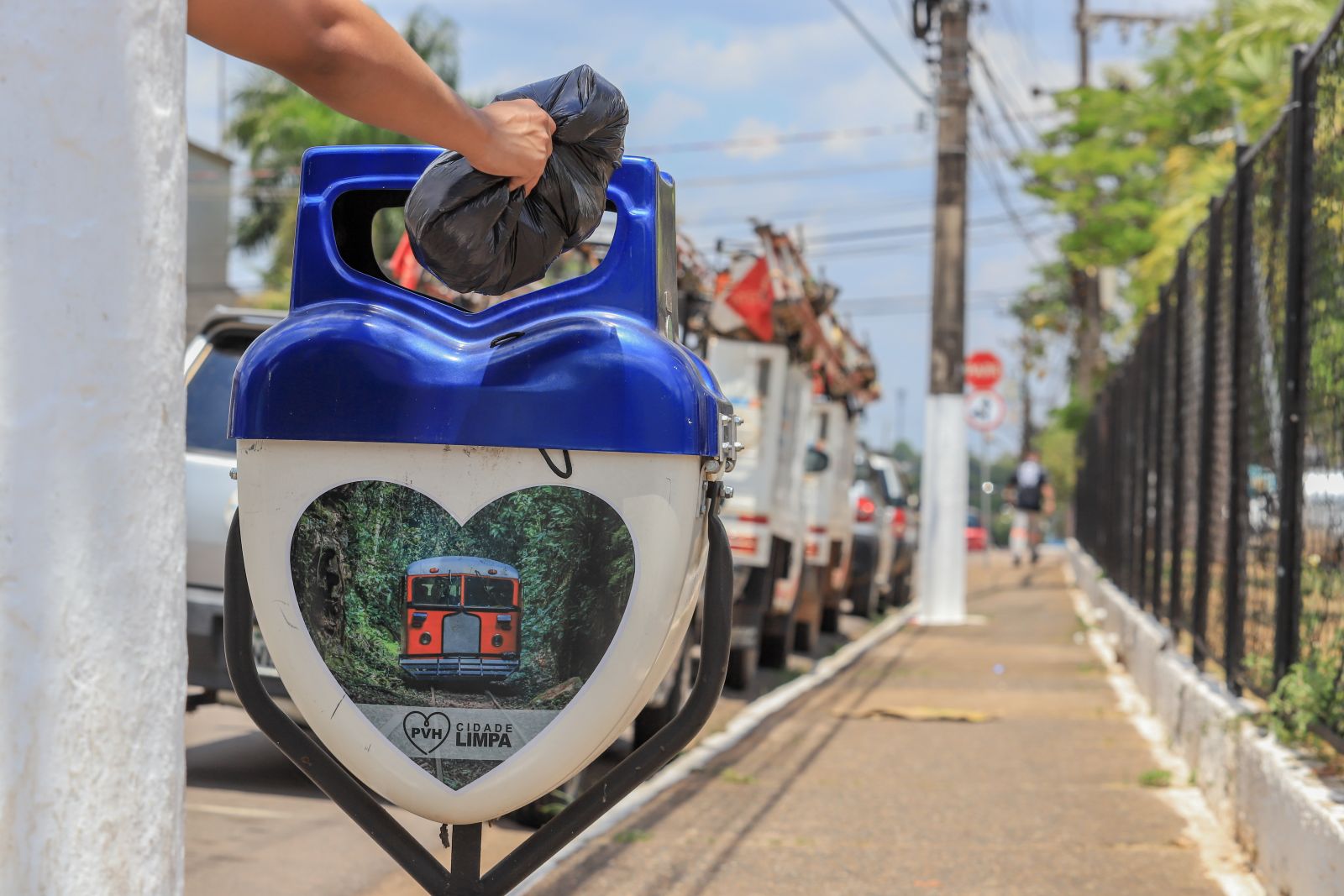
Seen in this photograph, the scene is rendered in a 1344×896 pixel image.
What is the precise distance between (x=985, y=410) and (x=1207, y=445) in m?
14.9

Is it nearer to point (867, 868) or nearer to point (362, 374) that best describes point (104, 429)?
point (362, 374)

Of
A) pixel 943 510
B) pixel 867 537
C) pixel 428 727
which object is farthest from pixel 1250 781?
pixel 943 510

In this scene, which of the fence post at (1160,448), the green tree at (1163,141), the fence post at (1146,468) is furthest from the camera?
the green tree at (1163,141)

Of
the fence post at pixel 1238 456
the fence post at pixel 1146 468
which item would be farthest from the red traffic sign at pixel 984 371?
the fence post at pixel 1238 456

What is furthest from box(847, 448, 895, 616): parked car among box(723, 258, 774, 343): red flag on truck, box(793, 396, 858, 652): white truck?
box(723, 258, 774, 343): red flag on truck

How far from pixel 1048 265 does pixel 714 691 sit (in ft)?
130

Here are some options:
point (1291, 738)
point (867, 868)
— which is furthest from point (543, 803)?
point (1291, 738)

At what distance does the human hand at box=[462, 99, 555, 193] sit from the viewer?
278 centimetres

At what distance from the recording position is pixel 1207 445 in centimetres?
844

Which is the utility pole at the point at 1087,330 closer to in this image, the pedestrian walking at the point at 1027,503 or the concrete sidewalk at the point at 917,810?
the pedestrian walking at the point at 1027,503

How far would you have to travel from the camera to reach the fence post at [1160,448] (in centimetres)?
1095

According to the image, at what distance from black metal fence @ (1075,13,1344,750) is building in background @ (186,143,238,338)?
27.5 meters

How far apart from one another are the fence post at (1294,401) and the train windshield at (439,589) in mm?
3750

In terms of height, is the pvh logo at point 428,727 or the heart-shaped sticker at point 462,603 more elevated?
the heart-shaped sticker at point 462,603
